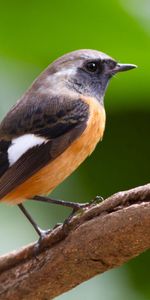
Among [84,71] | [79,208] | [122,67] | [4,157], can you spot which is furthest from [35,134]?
[122,67]

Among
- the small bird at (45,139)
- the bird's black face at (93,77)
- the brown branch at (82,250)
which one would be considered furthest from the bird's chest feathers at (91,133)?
the brown branch at (82,250)

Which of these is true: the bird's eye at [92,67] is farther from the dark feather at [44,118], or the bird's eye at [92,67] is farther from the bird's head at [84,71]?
the dark feather at [44,118]

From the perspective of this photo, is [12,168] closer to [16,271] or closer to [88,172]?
[16,271]

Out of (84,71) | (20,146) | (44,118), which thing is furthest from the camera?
(84,71)

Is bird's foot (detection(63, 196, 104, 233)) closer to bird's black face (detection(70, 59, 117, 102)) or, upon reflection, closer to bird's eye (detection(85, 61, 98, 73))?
bird's black face (detection(70, 59, 117, 102))

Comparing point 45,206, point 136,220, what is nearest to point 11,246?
point 45,206

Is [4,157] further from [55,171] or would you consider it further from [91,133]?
[91,133]

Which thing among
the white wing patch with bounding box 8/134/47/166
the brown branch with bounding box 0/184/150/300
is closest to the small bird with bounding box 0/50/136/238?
the white wing patch with bounding box 8/134/47/166
